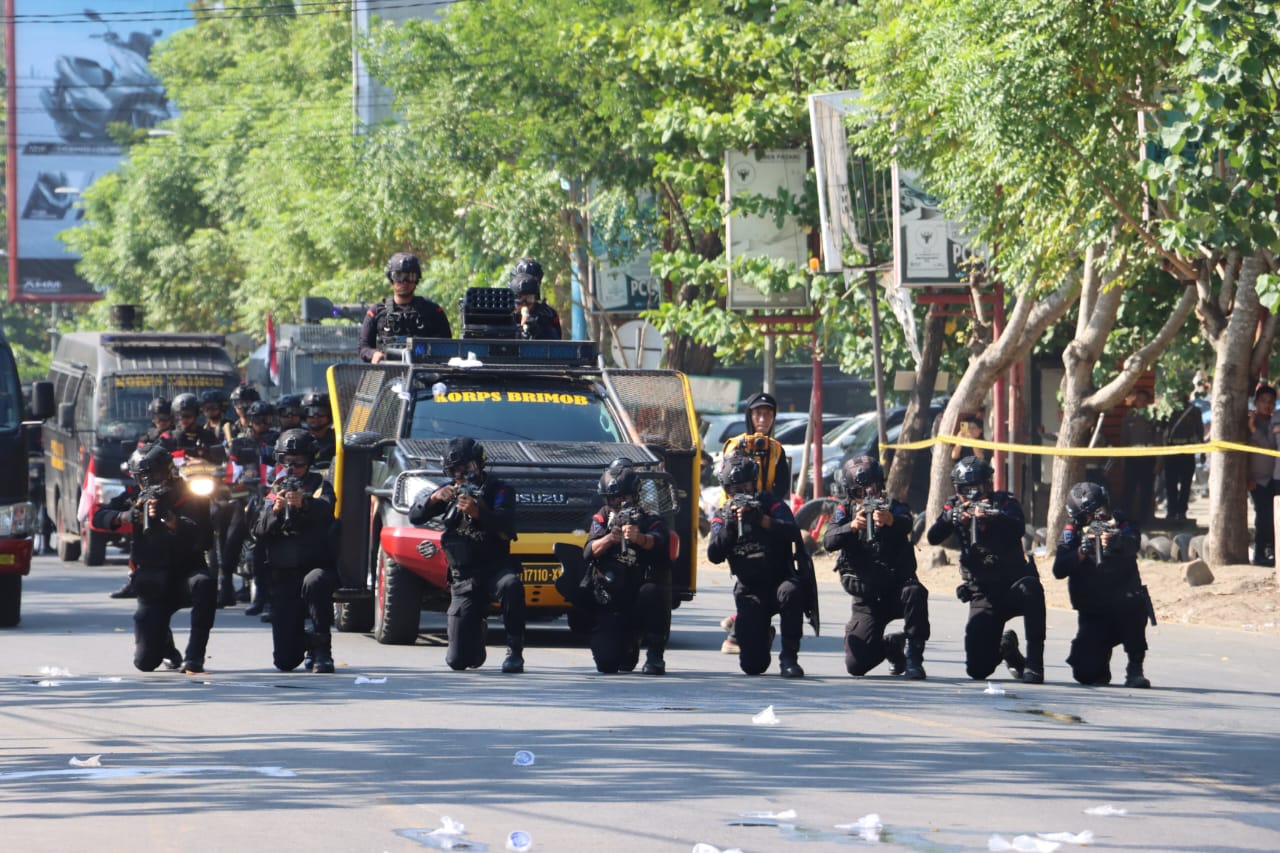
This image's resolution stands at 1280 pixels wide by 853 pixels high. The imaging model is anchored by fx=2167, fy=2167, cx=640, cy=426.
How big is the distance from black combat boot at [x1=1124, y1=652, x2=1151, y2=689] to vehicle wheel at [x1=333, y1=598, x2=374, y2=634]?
5655 mm

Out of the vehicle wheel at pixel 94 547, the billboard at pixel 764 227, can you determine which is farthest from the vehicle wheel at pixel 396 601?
the billboard at pixel 764 227

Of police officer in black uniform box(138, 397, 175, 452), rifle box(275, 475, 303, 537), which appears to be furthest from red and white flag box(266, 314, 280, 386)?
rifle box(275, 475, 303, 537)

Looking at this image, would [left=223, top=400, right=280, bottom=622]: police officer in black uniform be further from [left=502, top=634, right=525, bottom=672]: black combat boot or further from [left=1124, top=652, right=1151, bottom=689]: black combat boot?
Answer: [left=1124, top=652, right=1151, bottom=689]: black combat boot

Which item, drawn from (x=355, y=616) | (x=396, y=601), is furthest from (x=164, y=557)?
(x=355, y=616)

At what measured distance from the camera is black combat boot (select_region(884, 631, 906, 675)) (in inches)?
512

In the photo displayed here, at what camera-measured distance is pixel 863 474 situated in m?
12.8

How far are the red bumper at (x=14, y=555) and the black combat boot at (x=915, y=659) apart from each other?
23.7ft

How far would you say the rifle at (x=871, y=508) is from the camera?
41.7 ft

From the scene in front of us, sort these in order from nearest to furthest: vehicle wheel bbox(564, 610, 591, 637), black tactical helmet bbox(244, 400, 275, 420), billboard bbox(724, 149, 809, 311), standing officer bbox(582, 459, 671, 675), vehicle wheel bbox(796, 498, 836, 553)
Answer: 1. standing officer bbox(582, 459, 671, 675)
2. vehicle wheel bbox(564, 610, 591, 637)
3. black tactical helmet bbox(244, 400, 275, 420)
4. vehicle wheel bbox(796, 498, 836, 553)
5. billboard bbox(724, 149, 809, 311)

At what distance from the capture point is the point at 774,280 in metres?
28.8

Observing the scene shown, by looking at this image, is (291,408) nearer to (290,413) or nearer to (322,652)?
(290,413)

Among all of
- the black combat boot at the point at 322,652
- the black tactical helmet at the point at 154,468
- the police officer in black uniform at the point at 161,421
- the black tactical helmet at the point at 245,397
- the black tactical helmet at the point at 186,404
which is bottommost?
the black combat boot at the point at 322,652

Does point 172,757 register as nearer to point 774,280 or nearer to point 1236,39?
point 1236,39

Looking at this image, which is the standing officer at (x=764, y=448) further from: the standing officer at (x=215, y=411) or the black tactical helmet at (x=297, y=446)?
the standing officer at (x=215, y=411)
